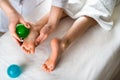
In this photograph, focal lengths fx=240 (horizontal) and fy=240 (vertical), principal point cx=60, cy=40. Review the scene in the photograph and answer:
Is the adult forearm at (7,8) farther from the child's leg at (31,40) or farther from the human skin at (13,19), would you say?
the child's leg at (31,40)

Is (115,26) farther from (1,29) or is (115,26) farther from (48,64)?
(1,29)

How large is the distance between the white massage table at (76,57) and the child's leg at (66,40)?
0.08 feet

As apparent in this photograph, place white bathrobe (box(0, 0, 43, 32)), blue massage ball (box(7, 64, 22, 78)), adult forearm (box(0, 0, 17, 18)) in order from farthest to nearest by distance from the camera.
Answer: white bathrobe (box(0, 0, 43, 32)), adult forearm (box(0, 0, 17, 18)), blue massage ball (box(7, 64, 22, 78))

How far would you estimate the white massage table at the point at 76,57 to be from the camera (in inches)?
34.1

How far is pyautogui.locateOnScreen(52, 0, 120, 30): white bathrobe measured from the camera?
1037 mm

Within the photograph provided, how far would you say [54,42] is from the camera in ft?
2.86

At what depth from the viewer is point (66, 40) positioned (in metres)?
0.92

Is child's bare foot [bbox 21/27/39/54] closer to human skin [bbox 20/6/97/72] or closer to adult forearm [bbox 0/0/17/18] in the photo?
human skin [bbox 20/6/97/72]

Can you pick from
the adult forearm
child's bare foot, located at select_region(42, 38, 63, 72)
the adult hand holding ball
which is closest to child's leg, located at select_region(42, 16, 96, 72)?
child's bare foot, located at select_region(42, 38, 63, 72)

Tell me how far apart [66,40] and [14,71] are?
8.9 inches

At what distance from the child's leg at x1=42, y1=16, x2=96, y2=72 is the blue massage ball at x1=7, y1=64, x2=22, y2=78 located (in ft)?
0.30

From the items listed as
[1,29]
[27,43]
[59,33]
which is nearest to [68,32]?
[59,33]

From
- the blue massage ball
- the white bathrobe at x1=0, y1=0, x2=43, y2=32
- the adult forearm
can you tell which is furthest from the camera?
the white bathrobe at x1=0, y1=0, x2=43, y2=32

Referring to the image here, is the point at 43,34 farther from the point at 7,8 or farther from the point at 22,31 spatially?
the point at 7,8
